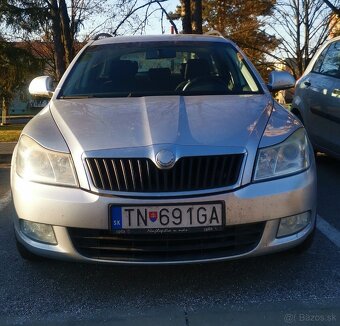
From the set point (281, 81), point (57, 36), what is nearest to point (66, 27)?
point (57, 36)

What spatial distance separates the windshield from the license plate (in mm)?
1474

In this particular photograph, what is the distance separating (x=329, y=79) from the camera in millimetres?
5930

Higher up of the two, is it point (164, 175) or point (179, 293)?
point (164, 175)

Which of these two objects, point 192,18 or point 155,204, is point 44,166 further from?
point 192,18

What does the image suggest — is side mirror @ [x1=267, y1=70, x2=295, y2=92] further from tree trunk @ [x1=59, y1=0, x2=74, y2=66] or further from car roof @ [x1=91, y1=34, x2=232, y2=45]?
tree trunk @ [x1=59, y1=0, x2=74, y2=66]

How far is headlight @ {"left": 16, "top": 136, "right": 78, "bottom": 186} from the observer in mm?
2961

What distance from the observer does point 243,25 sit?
22.8 m

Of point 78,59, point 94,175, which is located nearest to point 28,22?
point 78,59

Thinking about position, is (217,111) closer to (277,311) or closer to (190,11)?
(277,311)

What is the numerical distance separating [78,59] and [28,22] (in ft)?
27.1

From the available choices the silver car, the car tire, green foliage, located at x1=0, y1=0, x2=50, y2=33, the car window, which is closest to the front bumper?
the silver car

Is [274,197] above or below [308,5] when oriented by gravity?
above

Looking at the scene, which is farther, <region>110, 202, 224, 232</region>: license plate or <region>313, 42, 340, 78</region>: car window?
<region>313, 42, 340, 78</region>: car window

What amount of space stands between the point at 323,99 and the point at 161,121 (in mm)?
3232
